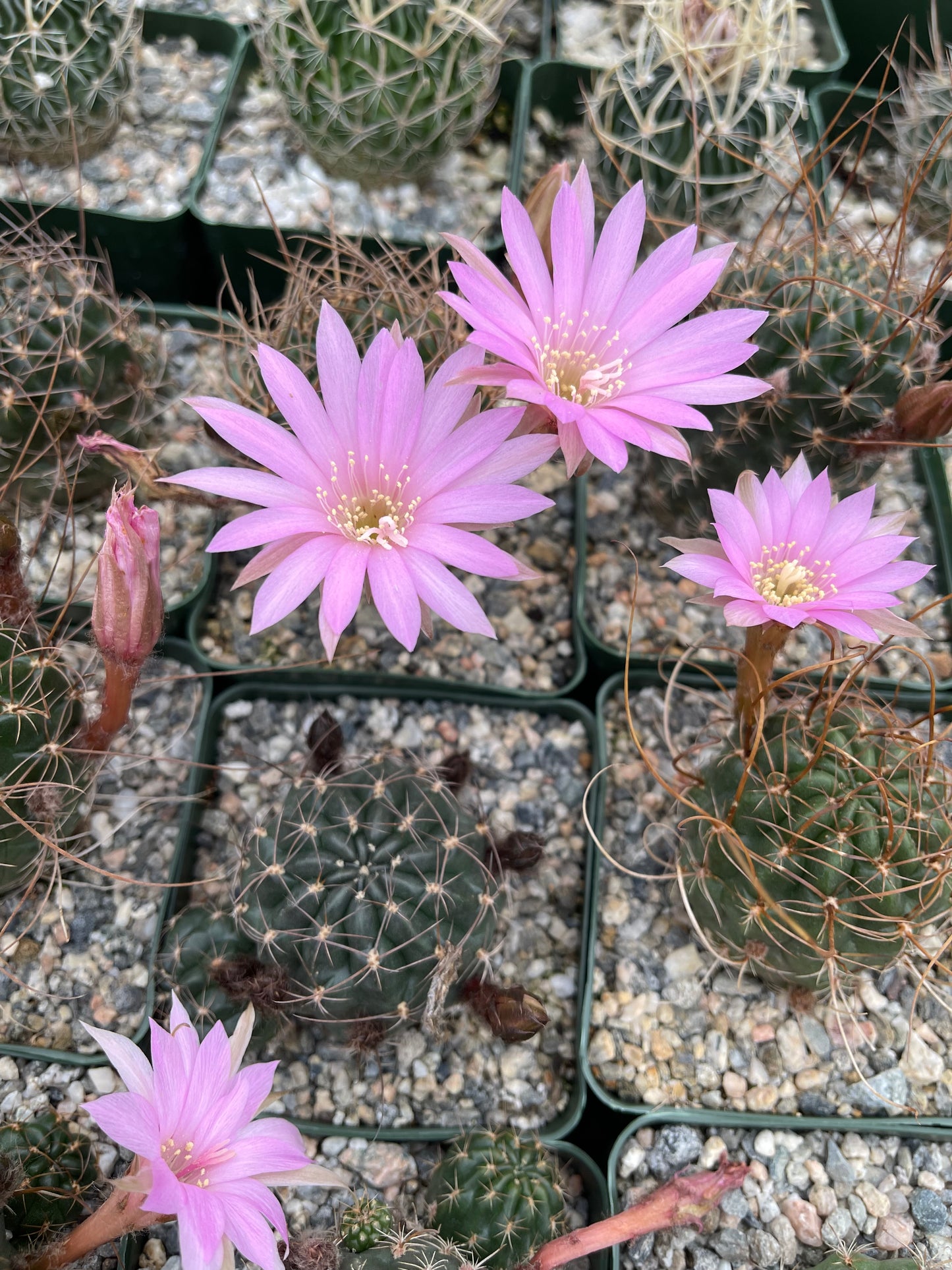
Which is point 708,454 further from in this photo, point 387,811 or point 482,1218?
point 482,1218

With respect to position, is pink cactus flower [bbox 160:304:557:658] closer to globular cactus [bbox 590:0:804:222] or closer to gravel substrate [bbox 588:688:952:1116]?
gravel substrate [bbox 588:688:952:1116]

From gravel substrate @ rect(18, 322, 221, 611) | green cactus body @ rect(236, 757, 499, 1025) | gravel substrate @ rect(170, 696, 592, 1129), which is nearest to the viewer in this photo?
green cactus body @ rect(236, 757, 499, 1025)

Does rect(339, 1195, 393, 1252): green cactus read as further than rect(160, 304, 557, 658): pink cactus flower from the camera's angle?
Yes

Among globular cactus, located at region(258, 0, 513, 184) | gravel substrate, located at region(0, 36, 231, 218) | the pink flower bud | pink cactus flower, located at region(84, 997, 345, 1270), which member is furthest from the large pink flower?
gravel substrate, located at region(0, 36, 231, 218)

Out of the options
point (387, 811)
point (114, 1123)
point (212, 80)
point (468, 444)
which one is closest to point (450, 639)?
point (387, 811)

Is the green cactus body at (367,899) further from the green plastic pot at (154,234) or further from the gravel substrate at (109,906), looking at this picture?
the green plastic pot at (154,234)

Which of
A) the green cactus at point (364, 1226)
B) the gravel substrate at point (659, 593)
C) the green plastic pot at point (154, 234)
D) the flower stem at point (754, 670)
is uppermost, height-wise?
the green plastic pot at point (154, 234)

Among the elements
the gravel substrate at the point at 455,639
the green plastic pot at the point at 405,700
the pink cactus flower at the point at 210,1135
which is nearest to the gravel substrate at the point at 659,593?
the gravel substrate at the point at 455,639
